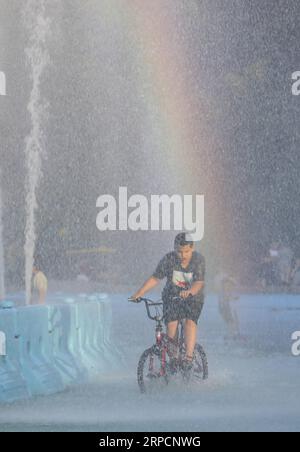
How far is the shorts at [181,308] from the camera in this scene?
38.6 feet

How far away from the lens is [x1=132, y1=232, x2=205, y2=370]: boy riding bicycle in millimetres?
11742

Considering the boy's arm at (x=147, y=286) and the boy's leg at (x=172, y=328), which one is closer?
the boy's arm at (x=147, y=286)

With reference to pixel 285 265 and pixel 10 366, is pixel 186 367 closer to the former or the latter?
Result: pixel 10 366

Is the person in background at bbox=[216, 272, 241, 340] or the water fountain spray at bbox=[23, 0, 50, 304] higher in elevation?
the water fountain spray at bbox=[23, 0, 50, 304]

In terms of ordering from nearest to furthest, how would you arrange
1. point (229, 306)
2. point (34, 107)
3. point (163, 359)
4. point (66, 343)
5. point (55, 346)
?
point (163, 359)
point (55, 346)
point (66, 343)
point (229, 306)
point (34, 107)

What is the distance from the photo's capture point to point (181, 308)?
39.0 ft

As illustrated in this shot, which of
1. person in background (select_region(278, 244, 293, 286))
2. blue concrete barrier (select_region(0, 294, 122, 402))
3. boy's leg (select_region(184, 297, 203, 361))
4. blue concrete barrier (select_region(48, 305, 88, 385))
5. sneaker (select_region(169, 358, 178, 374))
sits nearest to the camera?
blue concrete barrier (select_region(0, 294, 122, 402))

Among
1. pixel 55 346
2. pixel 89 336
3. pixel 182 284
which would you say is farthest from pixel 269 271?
pixel 182 284

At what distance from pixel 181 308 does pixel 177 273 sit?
314 millimetres

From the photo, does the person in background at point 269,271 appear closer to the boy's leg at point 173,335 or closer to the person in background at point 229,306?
the person in background at point 229,306

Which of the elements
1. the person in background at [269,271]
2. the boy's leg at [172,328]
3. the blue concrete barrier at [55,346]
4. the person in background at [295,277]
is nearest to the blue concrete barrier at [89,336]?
the blue concrete barrier at [55,346]

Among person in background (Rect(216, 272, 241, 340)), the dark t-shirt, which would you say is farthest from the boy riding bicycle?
person in background (Rect(216, 272, 241, 340))

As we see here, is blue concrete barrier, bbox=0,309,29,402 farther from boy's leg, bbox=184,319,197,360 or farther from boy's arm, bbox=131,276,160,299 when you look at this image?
Answer: boy's leg, bbox=184,319,197,360
